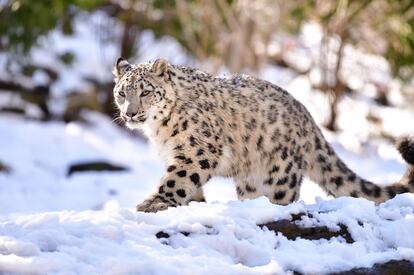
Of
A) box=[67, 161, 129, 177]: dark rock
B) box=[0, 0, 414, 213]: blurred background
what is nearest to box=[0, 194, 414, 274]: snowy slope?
box=[0, 0, 414, 213]: blurred background

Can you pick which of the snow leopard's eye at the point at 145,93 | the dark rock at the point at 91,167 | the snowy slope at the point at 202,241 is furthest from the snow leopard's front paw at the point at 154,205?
the dark rock at the point at 91,167

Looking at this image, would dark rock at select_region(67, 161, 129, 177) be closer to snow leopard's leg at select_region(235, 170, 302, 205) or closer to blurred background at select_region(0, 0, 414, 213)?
blurred background at select_region(0, 0, 414, 213)

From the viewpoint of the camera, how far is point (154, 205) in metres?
5.84

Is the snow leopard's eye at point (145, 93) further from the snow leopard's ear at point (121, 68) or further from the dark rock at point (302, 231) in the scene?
the dark rock at point (302, 231)

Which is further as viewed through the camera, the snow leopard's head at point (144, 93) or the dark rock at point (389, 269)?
the snow leopard's head at point (144, 93)

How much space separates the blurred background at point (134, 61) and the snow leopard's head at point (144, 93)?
5033mm

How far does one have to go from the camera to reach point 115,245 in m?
4.54

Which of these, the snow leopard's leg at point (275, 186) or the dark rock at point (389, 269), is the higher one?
the snow leopard's leg at point (275, 186)

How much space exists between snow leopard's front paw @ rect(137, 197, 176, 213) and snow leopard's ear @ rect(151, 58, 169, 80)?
1.07 metres

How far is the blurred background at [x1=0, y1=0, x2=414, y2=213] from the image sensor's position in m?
14.0

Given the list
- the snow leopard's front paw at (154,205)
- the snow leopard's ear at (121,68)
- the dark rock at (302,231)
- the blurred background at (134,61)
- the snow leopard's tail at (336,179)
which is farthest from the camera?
the blurred background at (134,61)

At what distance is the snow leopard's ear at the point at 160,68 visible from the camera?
6.51 metres

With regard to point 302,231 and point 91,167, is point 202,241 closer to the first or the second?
point 302,231

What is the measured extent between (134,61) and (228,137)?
13416 millimetres
